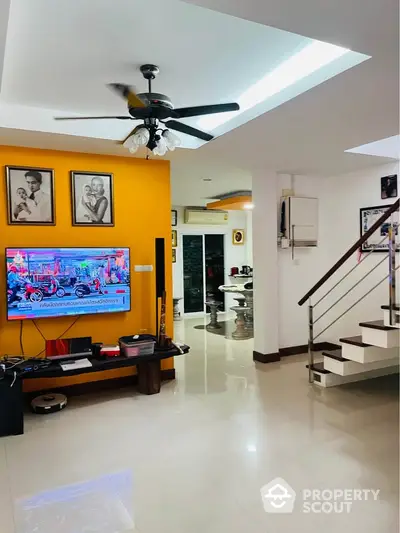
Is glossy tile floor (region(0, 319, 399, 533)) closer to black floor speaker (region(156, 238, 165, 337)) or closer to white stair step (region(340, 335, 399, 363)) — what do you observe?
white stair step (region(340, 335, 399, 363))

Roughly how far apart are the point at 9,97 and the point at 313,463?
351 centimetres

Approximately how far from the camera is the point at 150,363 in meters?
4.07

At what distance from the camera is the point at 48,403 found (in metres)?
3.68

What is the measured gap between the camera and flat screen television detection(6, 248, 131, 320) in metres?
3.71

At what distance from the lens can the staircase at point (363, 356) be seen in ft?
11.5

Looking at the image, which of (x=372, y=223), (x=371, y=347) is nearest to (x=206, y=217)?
(x=372, y=223)

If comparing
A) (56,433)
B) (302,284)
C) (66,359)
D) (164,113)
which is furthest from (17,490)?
(302,284)

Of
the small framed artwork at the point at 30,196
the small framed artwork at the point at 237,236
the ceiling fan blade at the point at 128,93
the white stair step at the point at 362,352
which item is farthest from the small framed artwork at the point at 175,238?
the ceiling fan blade at the point at 128,93

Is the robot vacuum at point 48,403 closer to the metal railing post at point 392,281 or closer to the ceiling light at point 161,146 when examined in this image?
the ceiling light at point 161,146

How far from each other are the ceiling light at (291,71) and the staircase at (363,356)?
201 cm

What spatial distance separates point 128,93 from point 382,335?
2820mm

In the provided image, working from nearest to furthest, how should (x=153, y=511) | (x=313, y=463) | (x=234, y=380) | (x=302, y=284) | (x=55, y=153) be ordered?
(x=153, y=511), (x=313, y=463), (x=55, y=153), (x=234, y=380), (x=302, y=284)

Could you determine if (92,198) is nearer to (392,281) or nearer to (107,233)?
(107,233)

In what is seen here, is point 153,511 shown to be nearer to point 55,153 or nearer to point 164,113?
point 164,113
